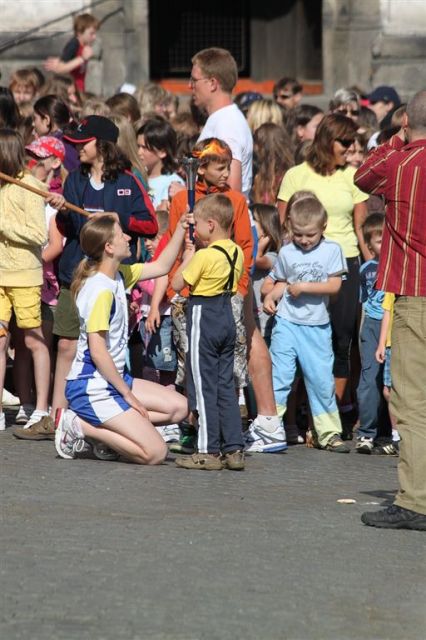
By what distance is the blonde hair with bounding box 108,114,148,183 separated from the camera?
10.3 m

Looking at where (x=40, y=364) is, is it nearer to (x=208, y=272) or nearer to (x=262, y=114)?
(x=208, y=272)

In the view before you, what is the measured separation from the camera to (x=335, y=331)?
1020 cm

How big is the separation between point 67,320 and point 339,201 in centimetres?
203

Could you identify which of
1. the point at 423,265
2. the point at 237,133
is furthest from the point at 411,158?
the point at 237,133

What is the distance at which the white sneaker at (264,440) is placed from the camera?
956cm

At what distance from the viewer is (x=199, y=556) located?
682 centimetres

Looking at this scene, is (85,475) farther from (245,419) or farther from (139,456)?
(245,419)

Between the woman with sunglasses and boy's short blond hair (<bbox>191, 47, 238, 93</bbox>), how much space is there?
2.22 ft

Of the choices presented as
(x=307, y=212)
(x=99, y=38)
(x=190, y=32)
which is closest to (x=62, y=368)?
(x=307, y=212)

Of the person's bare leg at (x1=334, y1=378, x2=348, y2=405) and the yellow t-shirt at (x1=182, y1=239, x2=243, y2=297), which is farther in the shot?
the person's bare leg at (x1=334, y1=378, x2=348, y2=405)

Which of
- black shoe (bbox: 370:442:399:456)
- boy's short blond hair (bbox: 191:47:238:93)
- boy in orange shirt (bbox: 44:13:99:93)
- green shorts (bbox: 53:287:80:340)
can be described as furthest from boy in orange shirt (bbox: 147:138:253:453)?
boy in orange shirt (bbox: 44:13:99:93)

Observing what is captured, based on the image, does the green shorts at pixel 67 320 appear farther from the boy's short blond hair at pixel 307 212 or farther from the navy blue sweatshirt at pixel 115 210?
the boy's short blond hair at pixel 307 212

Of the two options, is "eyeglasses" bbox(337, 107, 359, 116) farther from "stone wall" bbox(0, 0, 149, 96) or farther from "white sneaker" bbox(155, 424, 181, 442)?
"stone wall" bbox(0, 0, 149, 96)

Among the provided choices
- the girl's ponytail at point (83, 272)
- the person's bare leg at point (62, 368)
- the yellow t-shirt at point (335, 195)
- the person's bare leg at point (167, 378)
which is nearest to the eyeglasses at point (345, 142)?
the yellow t-shirt at point (335, 195)
